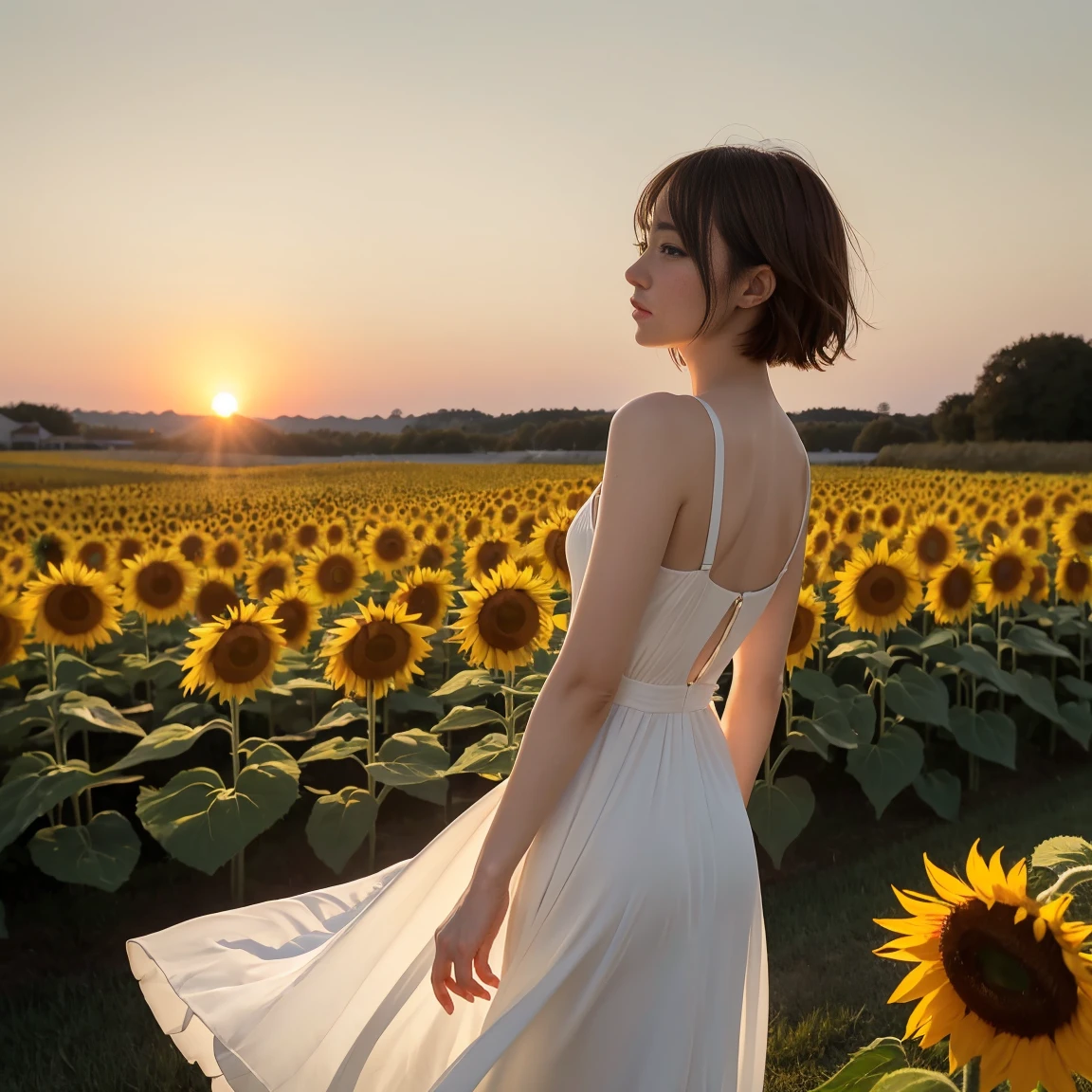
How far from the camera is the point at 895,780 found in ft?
17.5

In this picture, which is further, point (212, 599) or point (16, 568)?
point (16, 568)

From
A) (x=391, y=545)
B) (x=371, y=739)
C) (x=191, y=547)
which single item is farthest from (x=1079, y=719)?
(x=191, y=547)

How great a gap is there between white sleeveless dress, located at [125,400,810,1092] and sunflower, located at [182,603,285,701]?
2021mm

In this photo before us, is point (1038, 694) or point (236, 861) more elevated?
point (1038, 694)

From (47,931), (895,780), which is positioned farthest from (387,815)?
(895,780)

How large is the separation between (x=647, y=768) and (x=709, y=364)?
0.78 m

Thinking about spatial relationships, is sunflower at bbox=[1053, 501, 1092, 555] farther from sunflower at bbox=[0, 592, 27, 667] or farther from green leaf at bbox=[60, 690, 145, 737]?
sunflower at bbox=[0, 592, 27, 667]

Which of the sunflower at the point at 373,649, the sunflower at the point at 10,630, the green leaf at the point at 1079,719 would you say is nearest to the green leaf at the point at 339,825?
the sunflower at the point at 373,649

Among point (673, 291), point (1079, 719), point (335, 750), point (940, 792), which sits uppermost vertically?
point (673, 291)

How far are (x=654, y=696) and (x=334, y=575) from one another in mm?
4557

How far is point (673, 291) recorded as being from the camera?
1.91 meters

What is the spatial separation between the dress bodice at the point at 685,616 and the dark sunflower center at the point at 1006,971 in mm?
626

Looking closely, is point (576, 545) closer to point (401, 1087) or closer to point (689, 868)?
point (689, 868)

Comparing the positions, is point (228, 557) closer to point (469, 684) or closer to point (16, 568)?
point (16, 568)
